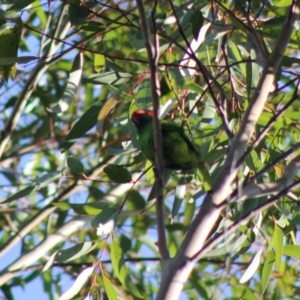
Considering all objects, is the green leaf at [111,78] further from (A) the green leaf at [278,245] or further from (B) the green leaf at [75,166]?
(A) the green leaf at [278,245]

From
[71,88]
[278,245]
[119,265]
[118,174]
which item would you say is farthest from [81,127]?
[278,245]

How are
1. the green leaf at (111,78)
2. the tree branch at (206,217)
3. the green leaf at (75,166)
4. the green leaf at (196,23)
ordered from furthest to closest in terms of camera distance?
1. the green leaf at (111,78)
2. the green leaf at (75,166)
3. the green leaf at (196,23)
4. the tree branch at (206,217)

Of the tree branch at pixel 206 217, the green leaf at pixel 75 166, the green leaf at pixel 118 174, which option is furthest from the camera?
the green leaf at pixel 75 166

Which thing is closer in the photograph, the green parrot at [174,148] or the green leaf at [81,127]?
the green parrot at [174,148]

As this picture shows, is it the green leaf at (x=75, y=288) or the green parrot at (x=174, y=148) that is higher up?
the green parrot at (x=174, y=148)

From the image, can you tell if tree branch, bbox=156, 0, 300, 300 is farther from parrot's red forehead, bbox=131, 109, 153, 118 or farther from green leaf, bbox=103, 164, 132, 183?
parrot's red forehead, bbox=131, 109, 153, 118

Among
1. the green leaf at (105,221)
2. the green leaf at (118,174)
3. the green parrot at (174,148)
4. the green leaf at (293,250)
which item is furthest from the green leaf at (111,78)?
the green leaf at (293,250)

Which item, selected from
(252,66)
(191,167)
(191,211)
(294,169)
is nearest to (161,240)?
(294,169)

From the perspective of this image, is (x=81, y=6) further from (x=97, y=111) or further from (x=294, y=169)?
(x=294, y=169)

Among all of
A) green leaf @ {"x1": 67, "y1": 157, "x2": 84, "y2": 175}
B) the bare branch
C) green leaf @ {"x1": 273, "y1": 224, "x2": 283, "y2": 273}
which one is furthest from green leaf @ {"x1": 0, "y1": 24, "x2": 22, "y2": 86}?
green leaf @ {"x1": 273, "y1": 224, "x2": 283, "y2": 273}

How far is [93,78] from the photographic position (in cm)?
274

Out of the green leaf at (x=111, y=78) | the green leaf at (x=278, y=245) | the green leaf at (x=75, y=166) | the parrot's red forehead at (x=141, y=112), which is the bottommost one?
the green leaf at (x=278, y=245)

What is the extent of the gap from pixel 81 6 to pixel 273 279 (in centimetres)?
179

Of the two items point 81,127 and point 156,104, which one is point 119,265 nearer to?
point 81,127
